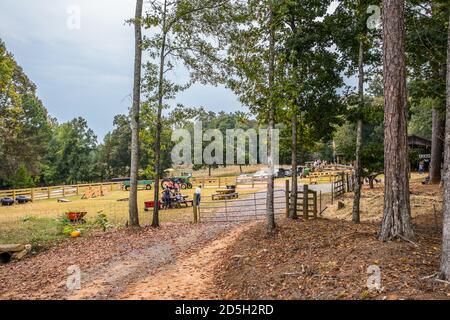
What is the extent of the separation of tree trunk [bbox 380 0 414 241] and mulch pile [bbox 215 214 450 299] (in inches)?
16.8

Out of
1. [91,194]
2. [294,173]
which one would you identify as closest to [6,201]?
[91,194]

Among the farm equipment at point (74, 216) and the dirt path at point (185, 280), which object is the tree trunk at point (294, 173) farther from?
the farm equipment at point (74, 216)

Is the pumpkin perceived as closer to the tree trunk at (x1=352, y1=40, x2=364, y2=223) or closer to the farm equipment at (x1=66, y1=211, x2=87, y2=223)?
the farm equipment at (x1=66, y1=211, x2=87, y2=223)

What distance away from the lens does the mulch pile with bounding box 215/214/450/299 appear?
16.7 feet

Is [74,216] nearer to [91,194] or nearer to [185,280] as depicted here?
[185,280]

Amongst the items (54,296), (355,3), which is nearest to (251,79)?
(355,3)

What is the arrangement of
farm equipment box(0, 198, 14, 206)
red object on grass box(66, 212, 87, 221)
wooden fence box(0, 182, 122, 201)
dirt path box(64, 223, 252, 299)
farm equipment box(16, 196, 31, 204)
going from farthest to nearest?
wooden fence box(0, 182, 122, 201) → farm equipment box(16, 196, 31, 204) → farm equipment box(0, 198, 14, 206) → red object on grass box(66, 212, 87, 221) → dirt path box(64, 223, 252, 299)

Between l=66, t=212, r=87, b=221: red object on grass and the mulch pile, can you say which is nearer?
the mulch pile

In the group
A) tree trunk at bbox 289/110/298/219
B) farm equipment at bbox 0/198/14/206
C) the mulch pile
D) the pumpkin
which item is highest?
tree trunk at bbox 289/110/298/219

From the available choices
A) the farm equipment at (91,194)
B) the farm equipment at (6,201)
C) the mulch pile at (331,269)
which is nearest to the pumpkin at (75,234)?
the mulch pile at (331,269)

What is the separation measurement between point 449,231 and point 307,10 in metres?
9.96

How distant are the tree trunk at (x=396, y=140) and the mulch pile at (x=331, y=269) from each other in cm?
43

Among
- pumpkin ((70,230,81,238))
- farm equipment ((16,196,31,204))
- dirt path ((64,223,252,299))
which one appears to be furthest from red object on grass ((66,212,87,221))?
farm equipment ((16,196,31,204))
